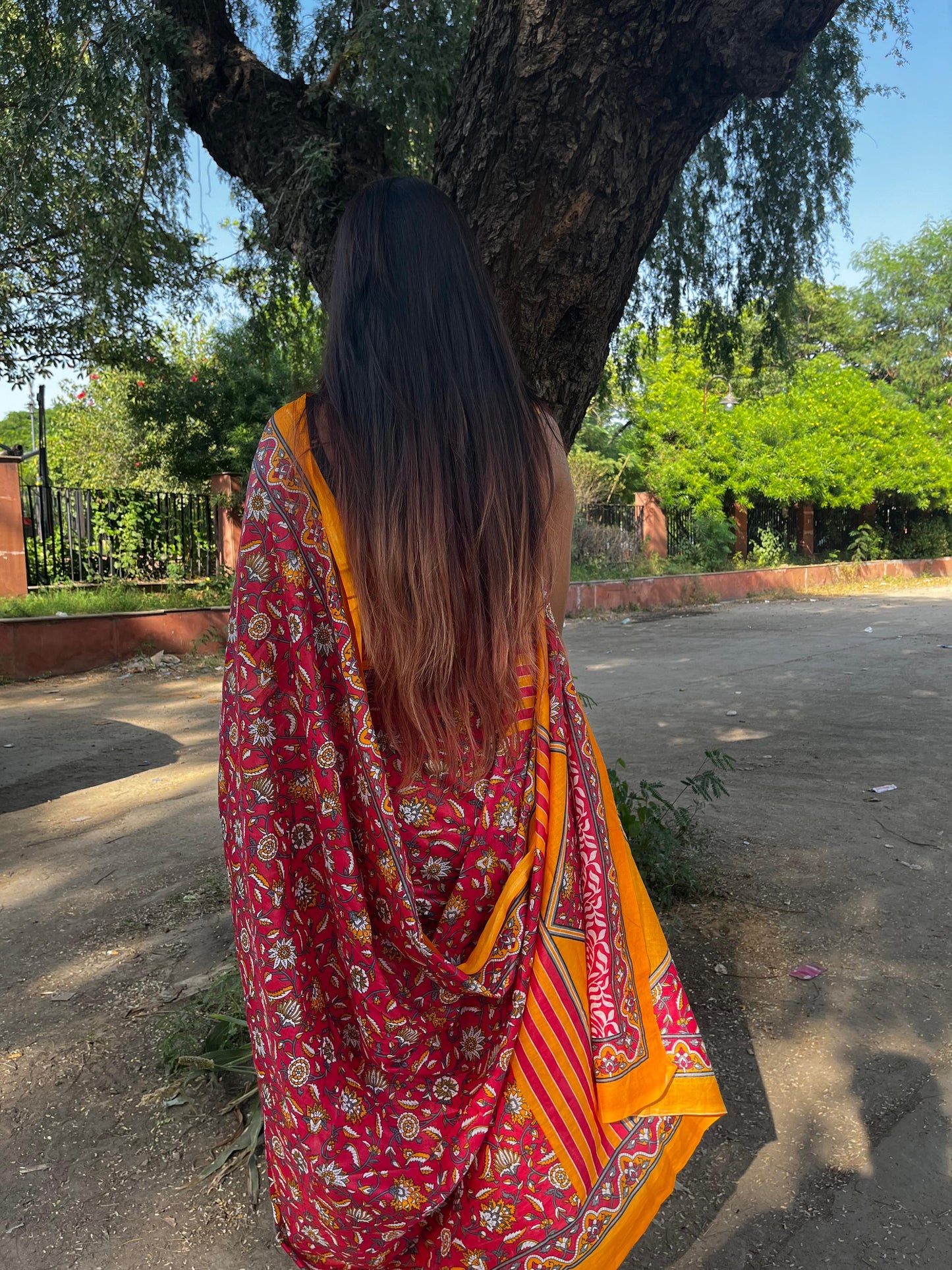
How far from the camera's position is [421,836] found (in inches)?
58.3

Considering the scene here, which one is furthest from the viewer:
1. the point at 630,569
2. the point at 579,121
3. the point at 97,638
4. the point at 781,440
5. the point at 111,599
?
the point at 781,440

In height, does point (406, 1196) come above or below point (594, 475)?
below

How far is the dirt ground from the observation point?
1.92 m

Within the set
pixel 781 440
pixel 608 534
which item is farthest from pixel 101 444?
pixel 781 440

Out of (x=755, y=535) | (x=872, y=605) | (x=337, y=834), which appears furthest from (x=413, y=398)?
(x=755, y=535)

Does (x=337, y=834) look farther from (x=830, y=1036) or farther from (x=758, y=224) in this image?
(x=758, y=224)

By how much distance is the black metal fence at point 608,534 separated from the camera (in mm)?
16688

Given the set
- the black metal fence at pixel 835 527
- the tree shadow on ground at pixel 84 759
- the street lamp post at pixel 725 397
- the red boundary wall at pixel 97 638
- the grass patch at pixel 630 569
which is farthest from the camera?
the black metal fence at pixel 835 527

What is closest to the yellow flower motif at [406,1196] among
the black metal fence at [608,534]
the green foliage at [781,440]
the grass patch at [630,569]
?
the grass patch at [630,569]

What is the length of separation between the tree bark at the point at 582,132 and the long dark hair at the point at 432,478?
4.29 ft

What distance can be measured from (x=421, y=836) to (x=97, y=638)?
8450 millimetres

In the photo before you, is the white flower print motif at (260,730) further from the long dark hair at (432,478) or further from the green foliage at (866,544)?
the green foliage at (866,544)

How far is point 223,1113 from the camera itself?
7.42 feet

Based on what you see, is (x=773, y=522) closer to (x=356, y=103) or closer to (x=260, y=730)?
(x=356, y=103)
